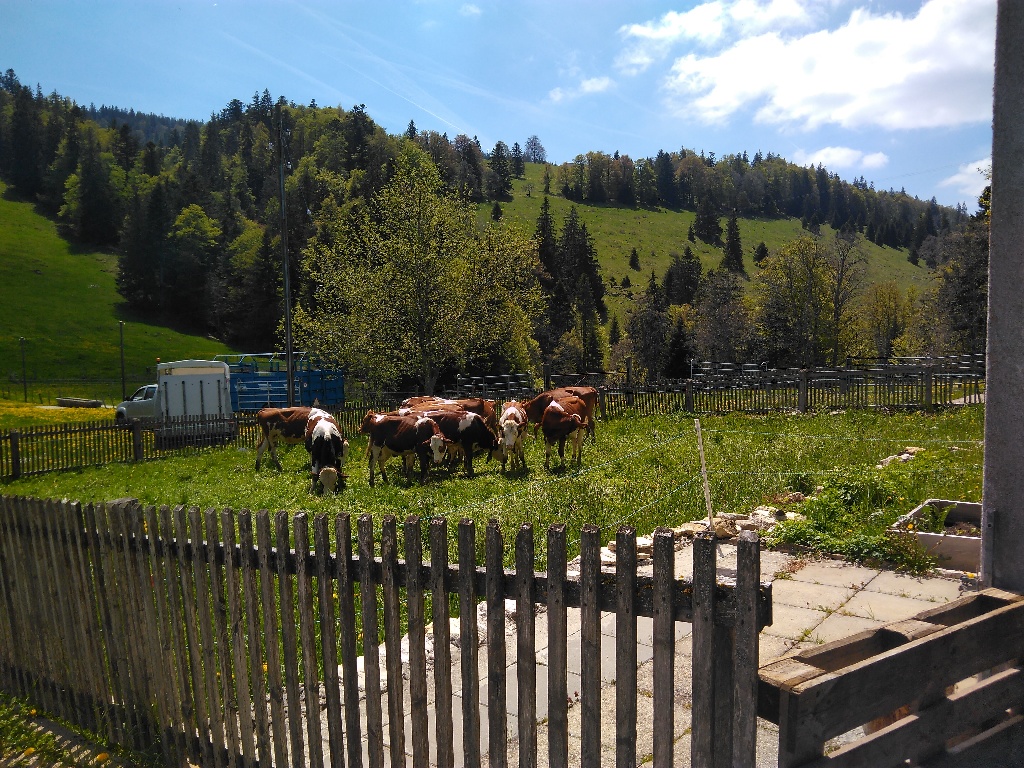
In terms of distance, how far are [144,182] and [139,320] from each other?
3605cm

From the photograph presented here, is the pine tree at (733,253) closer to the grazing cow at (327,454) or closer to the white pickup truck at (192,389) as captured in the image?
the white pickup truck at (192,389)

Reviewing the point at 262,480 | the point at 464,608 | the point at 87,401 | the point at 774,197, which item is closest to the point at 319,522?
the point at 464,608

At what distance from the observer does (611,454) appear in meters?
16.0

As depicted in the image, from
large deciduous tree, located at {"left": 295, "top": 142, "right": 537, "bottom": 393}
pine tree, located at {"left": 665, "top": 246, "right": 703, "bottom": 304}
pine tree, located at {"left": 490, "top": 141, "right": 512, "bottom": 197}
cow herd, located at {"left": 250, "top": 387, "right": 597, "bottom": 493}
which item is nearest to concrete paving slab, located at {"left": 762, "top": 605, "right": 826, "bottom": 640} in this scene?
cow herd, located at {"left": 250, "top": 387, "right": 597, "bottom": 493}

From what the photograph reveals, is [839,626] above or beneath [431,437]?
beneath

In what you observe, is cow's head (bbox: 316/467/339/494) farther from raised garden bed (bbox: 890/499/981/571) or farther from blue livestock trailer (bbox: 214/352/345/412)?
blue livestock trailer (bbox: 214/352/345/412)

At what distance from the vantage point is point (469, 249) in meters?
35.9

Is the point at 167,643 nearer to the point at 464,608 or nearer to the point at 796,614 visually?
the point at 464,608

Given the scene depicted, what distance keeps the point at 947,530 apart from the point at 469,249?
100 feet

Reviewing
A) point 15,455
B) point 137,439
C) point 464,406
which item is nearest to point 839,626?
point 464,406

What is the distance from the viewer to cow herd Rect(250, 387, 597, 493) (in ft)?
47.1

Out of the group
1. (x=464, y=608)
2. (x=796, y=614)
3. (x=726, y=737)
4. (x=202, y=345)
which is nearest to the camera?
(x=726, y=737)

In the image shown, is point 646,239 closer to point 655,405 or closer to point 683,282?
point 683,282

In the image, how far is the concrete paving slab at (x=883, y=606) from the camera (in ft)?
18.2
